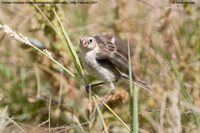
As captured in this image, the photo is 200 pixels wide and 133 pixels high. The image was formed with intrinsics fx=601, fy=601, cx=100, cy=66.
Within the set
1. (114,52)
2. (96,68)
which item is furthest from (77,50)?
(114,52)

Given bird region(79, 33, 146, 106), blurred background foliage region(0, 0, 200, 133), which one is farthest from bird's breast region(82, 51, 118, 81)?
blurred background foliage region(0, 0, 200, 133)

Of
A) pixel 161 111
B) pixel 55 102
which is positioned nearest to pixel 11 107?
pixel 55 102

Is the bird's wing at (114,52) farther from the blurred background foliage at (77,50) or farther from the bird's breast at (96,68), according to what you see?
the blurred background foliage at (77,50)

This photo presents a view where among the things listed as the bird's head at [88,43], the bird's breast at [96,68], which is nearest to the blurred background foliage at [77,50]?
the bird's breast at [96,68]

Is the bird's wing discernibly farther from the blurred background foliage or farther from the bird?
the blurred background foliage

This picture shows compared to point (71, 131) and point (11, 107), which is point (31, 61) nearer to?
point (11, 107)

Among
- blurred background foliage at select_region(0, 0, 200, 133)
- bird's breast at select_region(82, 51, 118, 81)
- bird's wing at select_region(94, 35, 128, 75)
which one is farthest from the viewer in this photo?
blurred background foliage at select_region(0, 0, 200, 133)

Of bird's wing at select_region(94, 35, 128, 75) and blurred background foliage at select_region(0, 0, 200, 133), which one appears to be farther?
blurred background foliage at select_region(0, 0, 200, 133)

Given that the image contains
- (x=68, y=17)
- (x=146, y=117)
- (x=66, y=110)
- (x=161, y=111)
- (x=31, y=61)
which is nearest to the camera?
(x=161, y=111)
